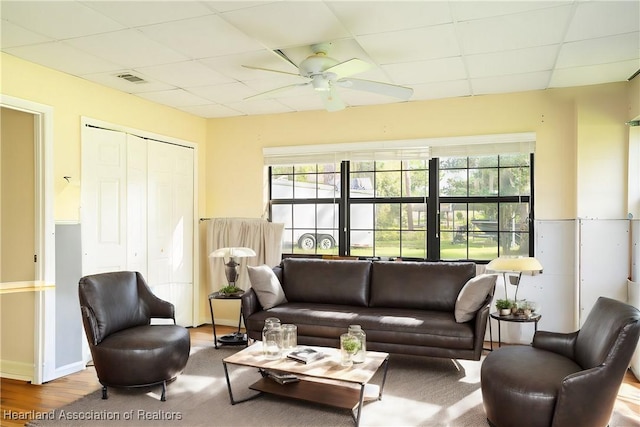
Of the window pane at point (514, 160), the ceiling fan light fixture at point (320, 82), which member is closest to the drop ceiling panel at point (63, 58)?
the ceiling fan light fixture at point (320, 82)

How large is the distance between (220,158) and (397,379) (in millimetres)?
3832

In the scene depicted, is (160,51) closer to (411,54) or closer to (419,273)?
(411,54)

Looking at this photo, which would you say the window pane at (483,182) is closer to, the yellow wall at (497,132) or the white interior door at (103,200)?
the yellow wall at (497,132)

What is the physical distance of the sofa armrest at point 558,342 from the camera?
3.30m

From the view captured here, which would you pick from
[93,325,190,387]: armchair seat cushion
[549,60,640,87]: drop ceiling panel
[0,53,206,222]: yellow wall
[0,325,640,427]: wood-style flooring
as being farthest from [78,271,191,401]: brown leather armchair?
[549,60,640,87]: drop ceiling panel

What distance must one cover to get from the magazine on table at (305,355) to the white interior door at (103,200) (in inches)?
94.5

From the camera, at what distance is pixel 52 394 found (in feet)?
12.4

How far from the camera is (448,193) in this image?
552cm

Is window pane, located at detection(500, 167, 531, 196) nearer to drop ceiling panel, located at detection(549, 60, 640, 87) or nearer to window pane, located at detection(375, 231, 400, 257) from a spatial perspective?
drop ceiling panel, located at detection(549, 60, 640, 87)

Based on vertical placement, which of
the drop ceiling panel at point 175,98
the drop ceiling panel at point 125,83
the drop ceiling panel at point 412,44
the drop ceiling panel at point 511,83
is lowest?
the drop ceiling panel at point 175,98

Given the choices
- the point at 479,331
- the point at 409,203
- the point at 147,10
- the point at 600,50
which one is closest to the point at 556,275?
the point at 479,331

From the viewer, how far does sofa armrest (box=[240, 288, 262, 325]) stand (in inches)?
185

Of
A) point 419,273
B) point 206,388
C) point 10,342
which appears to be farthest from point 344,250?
point 10,342

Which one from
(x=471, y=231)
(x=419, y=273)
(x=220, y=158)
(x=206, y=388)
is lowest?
(x=206, y=388)
